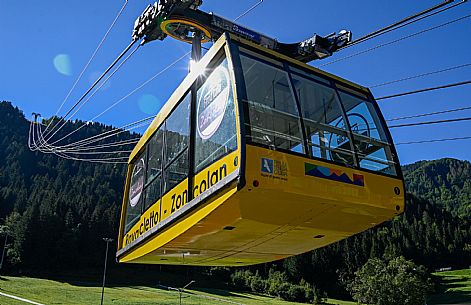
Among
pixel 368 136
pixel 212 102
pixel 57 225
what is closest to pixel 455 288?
pixel 57 225

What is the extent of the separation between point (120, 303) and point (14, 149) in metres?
162

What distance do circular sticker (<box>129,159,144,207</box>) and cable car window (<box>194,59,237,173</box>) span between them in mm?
3248

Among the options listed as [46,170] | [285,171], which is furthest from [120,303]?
[46,170]

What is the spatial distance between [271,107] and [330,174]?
3.89 feet

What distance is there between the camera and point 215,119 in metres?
5.96

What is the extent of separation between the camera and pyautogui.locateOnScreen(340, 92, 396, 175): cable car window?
256 inches

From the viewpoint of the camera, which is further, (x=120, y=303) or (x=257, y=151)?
(x=120, y=303)

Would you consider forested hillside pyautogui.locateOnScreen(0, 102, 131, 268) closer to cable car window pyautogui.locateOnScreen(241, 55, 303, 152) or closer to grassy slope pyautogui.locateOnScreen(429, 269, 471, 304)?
grassy slope pyautogui.locateOnScreen(429, 269, 471, 304)

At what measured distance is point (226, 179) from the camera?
5.28m

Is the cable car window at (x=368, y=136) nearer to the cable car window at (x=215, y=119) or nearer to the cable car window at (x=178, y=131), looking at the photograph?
the cable car window at (x=215, y=119)

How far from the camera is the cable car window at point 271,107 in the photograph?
5.60 meters

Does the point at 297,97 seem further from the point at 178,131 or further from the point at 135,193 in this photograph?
the point at 135,193

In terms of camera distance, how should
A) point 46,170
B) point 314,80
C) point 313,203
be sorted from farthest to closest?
point 46,170, point 314,80, point 313,203

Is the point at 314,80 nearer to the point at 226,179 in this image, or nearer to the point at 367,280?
the point at 226,179
